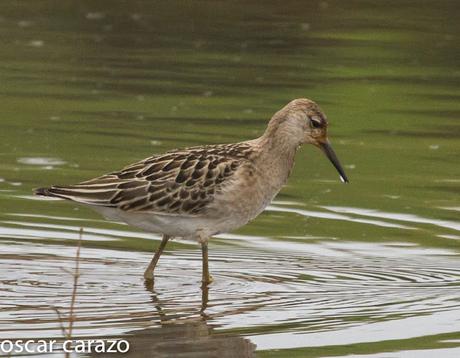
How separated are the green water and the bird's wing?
0.65 metres

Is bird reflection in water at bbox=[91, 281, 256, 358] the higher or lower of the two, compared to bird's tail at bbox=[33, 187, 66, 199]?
lower

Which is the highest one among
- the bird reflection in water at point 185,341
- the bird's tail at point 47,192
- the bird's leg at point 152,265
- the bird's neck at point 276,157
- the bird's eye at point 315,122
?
the bird's eye at point 315,122

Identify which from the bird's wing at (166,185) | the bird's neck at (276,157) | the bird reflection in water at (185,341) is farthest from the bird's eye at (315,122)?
the bird reflection in water at (185,341)

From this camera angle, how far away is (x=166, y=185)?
45.4 ft

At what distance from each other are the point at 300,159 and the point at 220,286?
5920 millimetres

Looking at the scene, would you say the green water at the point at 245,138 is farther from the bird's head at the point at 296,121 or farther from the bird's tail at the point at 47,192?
the bird's head at the point at 296,121

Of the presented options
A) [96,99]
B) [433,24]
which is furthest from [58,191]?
[433,24]

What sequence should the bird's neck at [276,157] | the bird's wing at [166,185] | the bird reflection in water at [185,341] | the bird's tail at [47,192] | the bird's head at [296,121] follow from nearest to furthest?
the bird reflection in water at [185,341] < the bird's tail at [47,192] < the bird's wing at [166,185] < the bird's neck at [276,157] < the bird's head at [296,121]

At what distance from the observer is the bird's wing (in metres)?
13.7

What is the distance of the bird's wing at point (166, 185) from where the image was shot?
13.7 meters

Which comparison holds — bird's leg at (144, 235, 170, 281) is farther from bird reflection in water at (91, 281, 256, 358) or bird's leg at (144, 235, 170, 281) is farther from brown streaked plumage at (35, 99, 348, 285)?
bird reflection in water at (91, 281, 256, 358)

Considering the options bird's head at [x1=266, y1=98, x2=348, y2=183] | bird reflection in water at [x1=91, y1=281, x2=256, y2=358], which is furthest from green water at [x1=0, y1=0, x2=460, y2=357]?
bird's head at [x1=266, y1=98, x2=348, y2=183]

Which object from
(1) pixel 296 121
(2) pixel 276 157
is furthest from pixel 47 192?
(1) pixel 296 121

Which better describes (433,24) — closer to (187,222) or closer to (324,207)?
(324,207)
